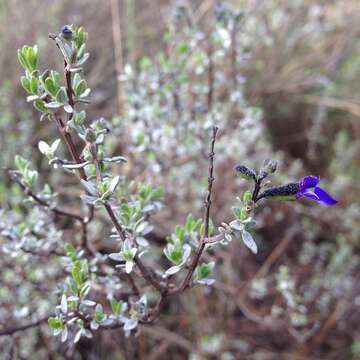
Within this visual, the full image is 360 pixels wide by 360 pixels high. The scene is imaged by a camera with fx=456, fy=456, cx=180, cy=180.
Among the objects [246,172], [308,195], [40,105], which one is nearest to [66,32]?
[40,105]

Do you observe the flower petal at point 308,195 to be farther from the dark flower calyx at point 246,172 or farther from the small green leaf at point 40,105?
the small green leaf at point 40,105

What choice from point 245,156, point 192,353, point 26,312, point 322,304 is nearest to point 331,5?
point 245,156

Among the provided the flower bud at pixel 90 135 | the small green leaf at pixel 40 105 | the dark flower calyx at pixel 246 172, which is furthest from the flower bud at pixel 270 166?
the small green leaf at pixel 40 105

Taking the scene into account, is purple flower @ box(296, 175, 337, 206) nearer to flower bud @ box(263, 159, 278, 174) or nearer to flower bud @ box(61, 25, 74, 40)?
flower bud @ box(263, 159, 278, 174)

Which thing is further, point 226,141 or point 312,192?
point 226,141

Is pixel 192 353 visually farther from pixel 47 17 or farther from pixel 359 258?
pixel 47 17

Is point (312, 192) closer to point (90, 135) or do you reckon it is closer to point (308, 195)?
point (308, 195)
